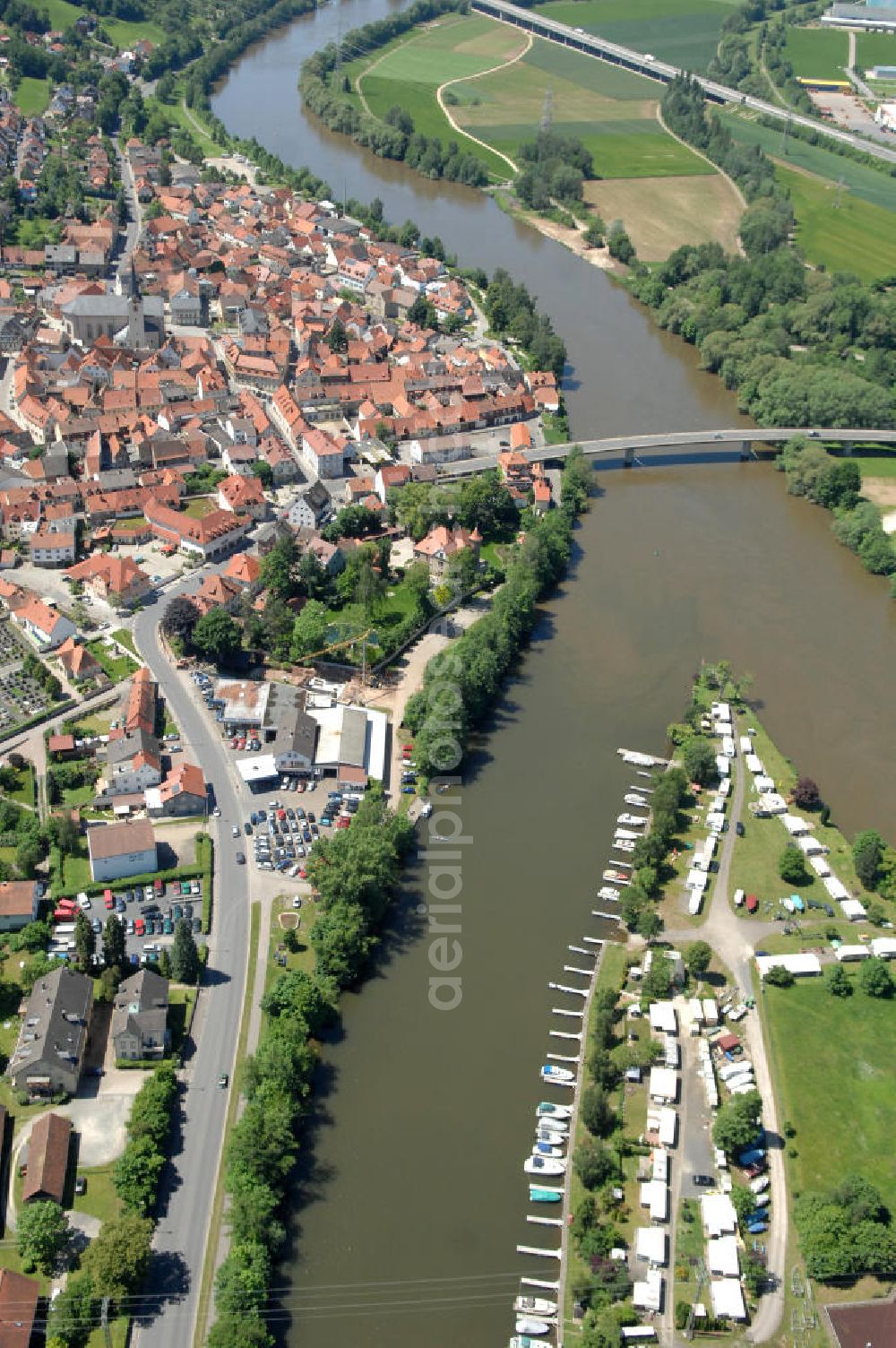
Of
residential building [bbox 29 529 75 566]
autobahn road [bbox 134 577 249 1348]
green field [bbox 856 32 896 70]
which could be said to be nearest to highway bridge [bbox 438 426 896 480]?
residential building [bbox 29 529 75 566]

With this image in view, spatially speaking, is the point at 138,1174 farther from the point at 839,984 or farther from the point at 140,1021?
the point at 839,984

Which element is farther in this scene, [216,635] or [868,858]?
[216,635]

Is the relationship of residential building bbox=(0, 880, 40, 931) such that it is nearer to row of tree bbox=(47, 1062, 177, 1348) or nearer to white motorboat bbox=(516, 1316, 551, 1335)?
row of tree bbox=(47, 1062, 177, 1348)

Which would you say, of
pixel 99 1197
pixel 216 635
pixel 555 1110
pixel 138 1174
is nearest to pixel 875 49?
A: pixel 216 635

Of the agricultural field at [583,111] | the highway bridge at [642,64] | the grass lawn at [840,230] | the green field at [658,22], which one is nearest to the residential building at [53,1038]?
the grass lawn at [840,230]

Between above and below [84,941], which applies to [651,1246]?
below

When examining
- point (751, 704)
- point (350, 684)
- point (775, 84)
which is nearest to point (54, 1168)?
point (350, 684)

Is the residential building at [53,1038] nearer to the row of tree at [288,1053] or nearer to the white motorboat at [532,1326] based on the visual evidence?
the row of tree at [288,1053]
